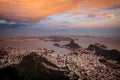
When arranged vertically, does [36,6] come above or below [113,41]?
above

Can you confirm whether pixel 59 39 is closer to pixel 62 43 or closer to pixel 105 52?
pixel 62 43

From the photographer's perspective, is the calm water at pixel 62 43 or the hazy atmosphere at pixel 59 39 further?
the calm water at pixel 62 43

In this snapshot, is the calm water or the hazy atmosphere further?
the calm water

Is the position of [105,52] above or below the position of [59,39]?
below

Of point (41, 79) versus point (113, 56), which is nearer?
point (41, 79)

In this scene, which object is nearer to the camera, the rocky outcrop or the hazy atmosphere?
the hazy atmosphere

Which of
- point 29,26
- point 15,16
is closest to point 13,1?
point 15,16

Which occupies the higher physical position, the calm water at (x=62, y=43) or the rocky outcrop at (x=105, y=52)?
the calm water at (x=62, y=43)

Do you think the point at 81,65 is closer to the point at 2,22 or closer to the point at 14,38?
the point at 14,38

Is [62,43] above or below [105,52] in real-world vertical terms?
above

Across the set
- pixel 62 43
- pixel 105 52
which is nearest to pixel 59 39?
pixel 62 43

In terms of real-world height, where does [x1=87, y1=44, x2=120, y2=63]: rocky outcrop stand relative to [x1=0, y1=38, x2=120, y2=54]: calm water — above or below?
below
